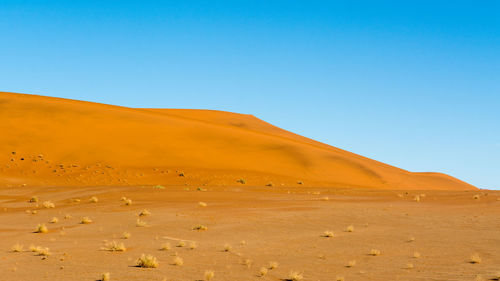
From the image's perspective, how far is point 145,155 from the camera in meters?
51.1

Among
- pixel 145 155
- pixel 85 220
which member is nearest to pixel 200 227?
pixel 85 220

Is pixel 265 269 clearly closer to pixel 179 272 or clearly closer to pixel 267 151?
pixel 179 272

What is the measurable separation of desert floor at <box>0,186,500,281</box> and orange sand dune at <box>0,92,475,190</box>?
48.5 ft

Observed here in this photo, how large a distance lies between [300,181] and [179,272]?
35313mm

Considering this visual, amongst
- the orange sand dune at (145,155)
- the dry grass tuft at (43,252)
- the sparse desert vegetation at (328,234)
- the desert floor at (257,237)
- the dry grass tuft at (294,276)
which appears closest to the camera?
the dry grass tuft at (294,276)

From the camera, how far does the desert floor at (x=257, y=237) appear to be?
41.7 ft

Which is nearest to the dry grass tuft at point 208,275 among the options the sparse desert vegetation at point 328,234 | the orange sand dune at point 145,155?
the sparse desert vegetation at point 328,234

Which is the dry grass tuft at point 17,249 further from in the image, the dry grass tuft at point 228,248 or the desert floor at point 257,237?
the dry grass tuft at point 228,248

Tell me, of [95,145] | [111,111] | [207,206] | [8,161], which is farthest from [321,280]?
[111,111]

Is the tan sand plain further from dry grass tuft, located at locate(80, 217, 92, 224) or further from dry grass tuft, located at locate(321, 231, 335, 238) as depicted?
dry grass tuft, located at locate(80, 217, 92, 224)

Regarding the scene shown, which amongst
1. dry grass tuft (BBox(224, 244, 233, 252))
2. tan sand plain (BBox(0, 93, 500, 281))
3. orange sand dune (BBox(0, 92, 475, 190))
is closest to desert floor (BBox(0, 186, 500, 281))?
tan sand plain (BBox(0, 93, 500, 281))

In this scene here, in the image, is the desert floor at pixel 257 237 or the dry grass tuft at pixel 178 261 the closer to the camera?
the desert floor at pixel 257 237

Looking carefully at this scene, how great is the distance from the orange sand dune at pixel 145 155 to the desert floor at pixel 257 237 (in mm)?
14791

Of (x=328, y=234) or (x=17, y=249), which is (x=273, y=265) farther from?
(x=17, y=249)
